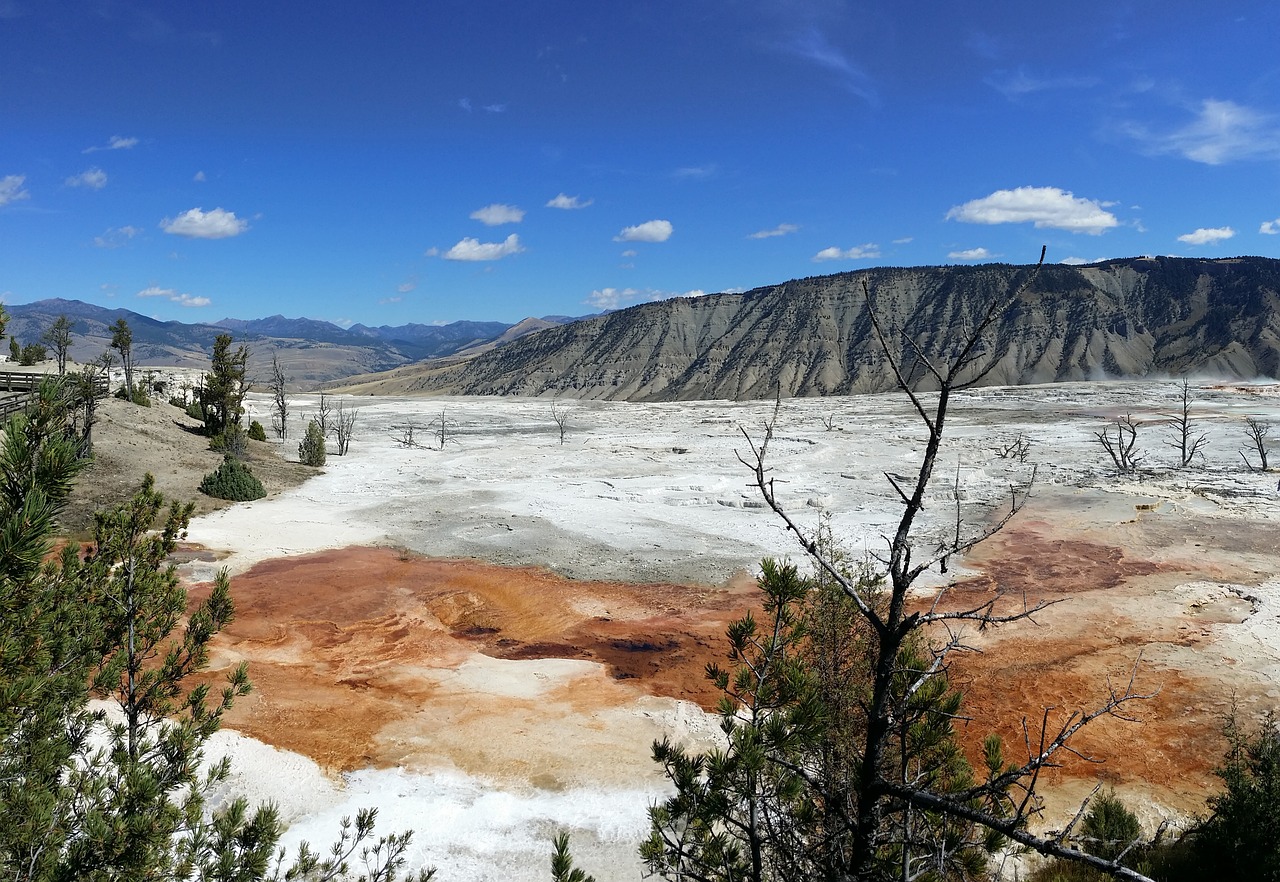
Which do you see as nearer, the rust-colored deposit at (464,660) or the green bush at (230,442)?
the rust-colored deposit at (464,660)

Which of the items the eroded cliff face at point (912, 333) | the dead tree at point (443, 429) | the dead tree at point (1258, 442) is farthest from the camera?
the eroded cliff face at point (912, 333)

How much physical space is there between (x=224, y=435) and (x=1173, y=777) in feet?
113

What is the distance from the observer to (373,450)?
41.9m

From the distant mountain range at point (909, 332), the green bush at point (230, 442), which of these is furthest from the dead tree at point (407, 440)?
the distant mountain range at point (909, 332)

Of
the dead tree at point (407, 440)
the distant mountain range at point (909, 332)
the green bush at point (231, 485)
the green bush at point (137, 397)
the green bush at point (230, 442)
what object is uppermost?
the distant mountain range at point (909, 332)

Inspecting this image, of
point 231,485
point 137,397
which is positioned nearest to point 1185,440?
point 231,485

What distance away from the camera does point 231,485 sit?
2519 cm

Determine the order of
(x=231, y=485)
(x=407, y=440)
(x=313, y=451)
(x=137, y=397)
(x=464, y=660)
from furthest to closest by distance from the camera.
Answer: (x=407, y=440) → (x=137, y=397) → (x=313, y=451) → (x=231, y=485) → (x=464, y=660)

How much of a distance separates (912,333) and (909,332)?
98.7 feet

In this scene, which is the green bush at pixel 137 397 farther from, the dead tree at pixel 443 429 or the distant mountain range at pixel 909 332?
the distant mountain range at pixel 909 332

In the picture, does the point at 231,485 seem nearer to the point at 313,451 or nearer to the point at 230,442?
the point at 230,442

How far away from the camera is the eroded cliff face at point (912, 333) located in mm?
111250

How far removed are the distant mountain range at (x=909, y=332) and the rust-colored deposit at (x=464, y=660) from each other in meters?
88.7

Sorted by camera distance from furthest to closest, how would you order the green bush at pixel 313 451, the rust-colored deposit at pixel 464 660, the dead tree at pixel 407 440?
the dead tree at pixel 407 440, the green bush at pixel 313 451, the rust-colored deposit at pixel 464 660
